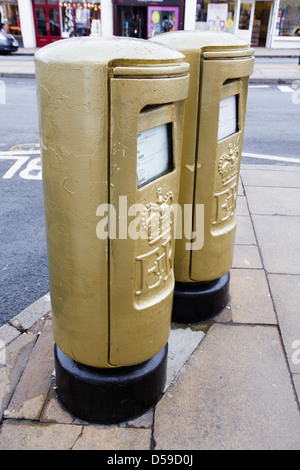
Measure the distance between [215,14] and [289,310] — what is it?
2124cm

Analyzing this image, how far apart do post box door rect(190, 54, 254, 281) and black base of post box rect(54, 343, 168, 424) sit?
78cm

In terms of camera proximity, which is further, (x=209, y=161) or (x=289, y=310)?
(x=289, y=310)

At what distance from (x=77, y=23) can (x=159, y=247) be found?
22.1 metres

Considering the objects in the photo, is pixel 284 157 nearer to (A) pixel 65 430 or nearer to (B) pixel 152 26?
(A) pixel 65 430

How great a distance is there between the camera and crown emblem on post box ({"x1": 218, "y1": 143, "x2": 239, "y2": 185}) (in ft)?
7.90

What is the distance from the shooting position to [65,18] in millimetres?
20797

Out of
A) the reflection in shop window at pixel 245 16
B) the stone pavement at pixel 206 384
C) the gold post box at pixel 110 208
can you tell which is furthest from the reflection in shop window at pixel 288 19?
the gold post box at pixel 110 208

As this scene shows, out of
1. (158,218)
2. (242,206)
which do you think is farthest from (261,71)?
(158,218)

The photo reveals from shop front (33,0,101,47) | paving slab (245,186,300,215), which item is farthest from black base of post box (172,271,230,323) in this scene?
shop front (33,0,101,47)

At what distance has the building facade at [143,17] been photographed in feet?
66.1

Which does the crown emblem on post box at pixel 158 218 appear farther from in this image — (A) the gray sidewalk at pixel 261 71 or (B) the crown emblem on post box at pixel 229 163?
(A) the gray sidewalk at pixel 261 71

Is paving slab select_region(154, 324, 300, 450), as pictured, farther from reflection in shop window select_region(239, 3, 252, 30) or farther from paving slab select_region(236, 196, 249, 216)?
reflection in shop window select_region(239, 3, 252, 30)

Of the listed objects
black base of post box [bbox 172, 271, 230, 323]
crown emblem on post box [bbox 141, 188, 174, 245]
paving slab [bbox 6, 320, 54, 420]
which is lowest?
paving slab [bbox 6, 320, 54, 420]

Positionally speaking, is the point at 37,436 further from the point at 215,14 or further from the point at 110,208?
the point at 215,14
